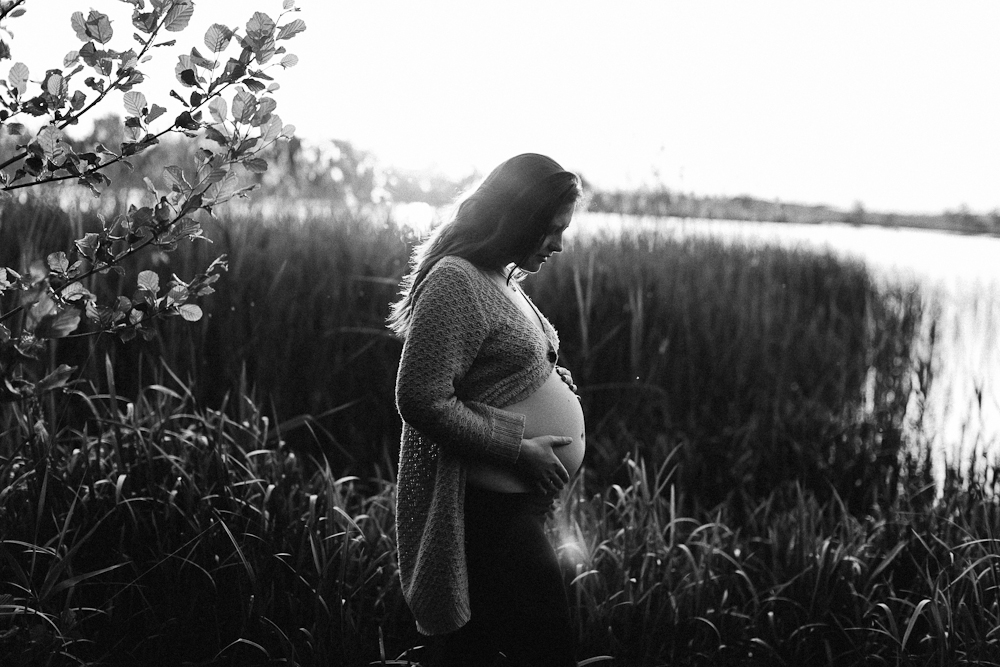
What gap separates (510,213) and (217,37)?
688 mm

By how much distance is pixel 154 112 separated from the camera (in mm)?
1614

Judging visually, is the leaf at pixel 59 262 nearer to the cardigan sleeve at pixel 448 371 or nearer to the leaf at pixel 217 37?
the leaf at pixel 217 37

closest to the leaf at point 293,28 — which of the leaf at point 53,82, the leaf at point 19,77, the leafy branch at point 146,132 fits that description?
the leafy branch at point 146,132

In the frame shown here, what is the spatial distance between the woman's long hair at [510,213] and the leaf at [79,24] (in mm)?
811

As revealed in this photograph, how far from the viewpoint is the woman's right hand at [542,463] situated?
1811 millimetres

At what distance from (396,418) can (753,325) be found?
2.47m

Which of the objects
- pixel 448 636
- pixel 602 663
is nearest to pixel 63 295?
pixel 448 636

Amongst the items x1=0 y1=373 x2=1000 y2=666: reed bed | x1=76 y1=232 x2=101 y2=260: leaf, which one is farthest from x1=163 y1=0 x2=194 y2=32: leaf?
x1=0 y1=373 x2=1000 y2=666: reed bed

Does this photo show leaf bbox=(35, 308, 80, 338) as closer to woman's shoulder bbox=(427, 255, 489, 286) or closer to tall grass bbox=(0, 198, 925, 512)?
woman's shoulder bbox=(427, 255, 489, 286)

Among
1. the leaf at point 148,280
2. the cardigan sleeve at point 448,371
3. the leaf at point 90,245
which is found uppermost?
the leaf at point 90,245

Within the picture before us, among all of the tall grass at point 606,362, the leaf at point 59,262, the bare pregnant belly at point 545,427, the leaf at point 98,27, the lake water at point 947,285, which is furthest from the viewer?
the lake water at point 947,285

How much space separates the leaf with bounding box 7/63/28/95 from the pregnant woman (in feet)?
2.89

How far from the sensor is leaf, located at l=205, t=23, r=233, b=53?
1.57 meters

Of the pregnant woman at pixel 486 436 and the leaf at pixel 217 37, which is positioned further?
the pregnant woman at pixel 486 436
